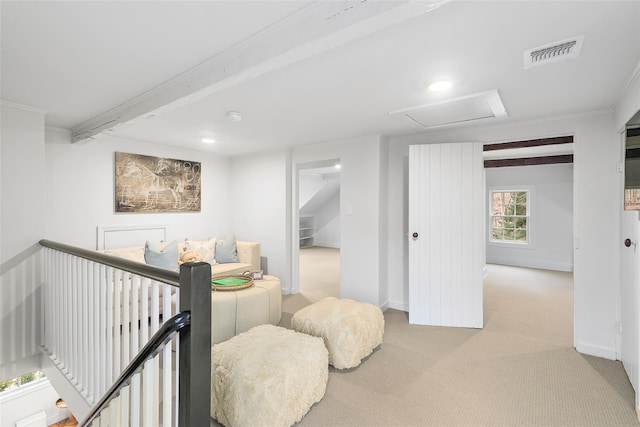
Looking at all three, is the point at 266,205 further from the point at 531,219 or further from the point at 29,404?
the point at 531,219

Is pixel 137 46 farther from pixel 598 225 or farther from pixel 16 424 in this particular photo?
pixel 16 424

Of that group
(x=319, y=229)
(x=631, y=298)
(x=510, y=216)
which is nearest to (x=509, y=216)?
(x=510, y=216)

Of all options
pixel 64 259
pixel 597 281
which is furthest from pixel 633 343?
pixel 64 259

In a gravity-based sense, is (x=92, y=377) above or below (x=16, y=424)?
above

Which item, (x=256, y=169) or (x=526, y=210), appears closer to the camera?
(x=256, y=169)

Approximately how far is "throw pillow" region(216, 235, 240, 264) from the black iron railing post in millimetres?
3354

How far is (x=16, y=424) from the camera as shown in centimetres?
403

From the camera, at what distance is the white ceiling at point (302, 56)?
1331 millimetres

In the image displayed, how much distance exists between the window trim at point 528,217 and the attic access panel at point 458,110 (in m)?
4.62

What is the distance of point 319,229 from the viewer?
988cm

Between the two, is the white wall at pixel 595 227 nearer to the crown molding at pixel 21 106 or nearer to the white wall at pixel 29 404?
the crown molding at pixel 21 106

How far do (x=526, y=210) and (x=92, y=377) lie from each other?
7.69 m

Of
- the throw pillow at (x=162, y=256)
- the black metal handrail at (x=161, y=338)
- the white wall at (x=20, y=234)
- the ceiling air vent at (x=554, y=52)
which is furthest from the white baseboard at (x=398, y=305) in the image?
the white wall at (x=20, y=234)

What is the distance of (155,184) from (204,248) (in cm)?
111
